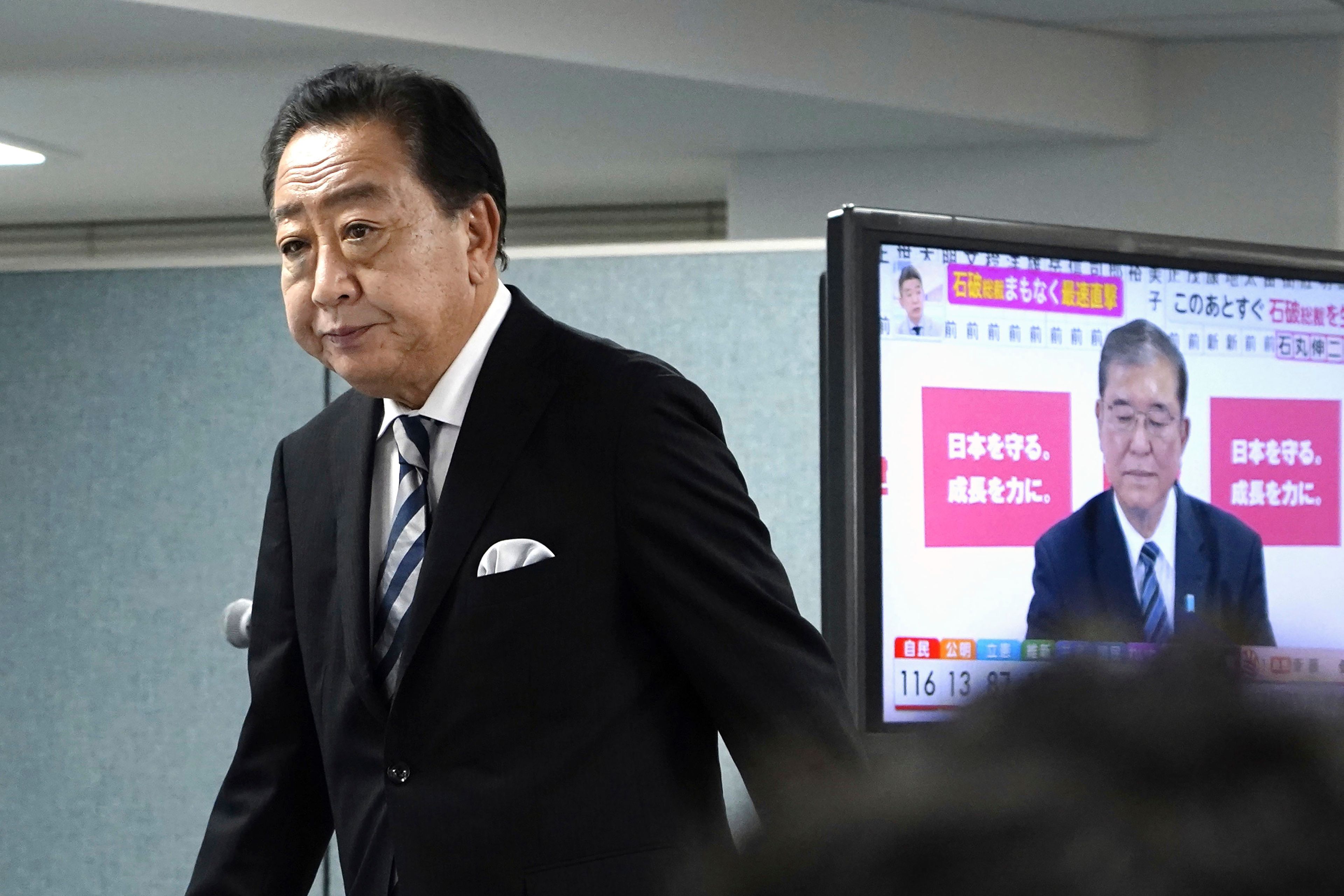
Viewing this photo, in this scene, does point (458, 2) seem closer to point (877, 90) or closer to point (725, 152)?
point (877, 90)

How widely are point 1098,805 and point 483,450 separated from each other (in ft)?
3.19

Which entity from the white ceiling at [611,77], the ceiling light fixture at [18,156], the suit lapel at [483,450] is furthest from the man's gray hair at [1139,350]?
the ceiling light fixture at [18,156]

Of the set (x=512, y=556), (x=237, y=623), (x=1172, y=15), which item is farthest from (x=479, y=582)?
(x=1172, y=15)

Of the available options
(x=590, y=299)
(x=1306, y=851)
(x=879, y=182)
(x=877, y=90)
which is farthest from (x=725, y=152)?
(x=1306, y=851)

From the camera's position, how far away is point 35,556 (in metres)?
2.58

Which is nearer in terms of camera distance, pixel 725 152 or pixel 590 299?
pixel 590 299

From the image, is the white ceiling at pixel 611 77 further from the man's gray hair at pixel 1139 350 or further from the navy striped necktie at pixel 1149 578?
the navy striped necktie at pixel 1149 578

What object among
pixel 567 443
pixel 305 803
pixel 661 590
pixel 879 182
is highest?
pixel 879 182

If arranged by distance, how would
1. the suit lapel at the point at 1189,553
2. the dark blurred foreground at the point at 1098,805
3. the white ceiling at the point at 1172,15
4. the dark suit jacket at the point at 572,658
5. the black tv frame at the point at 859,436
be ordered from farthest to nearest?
the white ceiling at the point at 1172,15 → the suit lapel at the point at 1189,553 → the black tv frame at the point at 859,436 → the dark suit jacket at the point at 572,658 → the dark blurred foreground at the point at 1098,805

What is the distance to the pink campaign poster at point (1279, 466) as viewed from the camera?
1528mm

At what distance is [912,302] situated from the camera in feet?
4.63

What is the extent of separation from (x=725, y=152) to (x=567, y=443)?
3.05 metres

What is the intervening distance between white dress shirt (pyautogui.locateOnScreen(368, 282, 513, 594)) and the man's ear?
0.03 metres

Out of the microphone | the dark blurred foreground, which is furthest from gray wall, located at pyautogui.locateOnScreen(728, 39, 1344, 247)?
the dark blurred foreground
